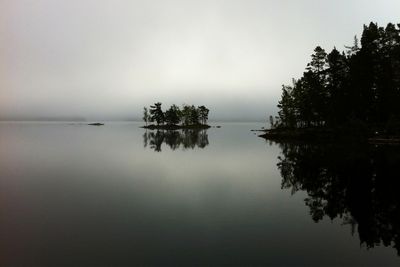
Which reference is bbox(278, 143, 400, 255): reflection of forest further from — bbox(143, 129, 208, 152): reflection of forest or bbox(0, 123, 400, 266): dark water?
bbox(143, 129, 208, 152): reflection of forest

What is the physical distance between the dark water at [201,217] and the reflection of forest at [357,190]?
0.09 m

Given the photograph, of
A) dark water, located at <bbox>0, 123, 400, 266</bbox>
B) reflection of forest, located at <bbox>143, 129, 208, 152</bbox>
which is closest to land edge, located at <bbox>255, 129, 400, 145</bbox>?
reflection of forest, located at <bbox>143, 129, 208, 152</bbox>

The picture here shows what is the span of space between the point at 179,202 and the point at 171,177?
1069cm

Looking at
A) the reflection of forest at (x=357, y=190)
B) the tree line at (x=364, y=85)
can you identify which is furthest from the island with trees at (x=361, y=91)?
the reflection of forest at (x=357, y=190)

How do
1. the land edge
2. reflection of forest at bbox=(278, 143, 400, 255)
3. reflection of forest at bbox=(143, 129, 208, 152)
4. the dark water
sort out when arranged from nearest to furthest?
1. the dark water
2. reflection of forest at bbox=(278, 143, 400, 255)
3. the land edge
4. reflection of forest at bbox=(143, 129, 208, 152)

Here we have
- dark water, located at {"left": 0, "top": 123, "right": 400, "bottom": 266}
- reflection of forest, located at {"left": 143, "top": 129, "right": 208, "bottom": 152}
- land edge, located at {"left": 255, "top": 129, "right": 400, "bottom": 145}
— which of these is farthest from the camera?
reflection of forest, located at {"left": 143, "top": 129, "right": 208, "bottom": 152}

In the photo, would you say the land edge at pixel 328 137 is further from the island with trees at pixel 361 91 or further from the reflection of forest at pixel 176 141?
the reflection of forest at pixel 176 141

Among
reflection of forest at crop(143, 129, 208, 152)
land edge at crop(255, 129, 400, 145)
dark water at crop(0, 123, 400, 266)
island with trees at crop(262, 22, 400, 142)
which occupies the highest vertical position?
island with trees at crop(262, 22, 400, 142)

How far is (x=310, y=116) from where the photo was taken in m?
88.8

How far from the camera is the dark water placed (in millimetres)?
13773

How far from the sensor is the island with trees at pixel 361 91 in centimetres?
6450

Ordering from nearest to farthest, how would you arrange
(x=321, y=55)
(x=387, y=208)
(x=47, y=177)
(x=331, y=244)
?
(x=331, y=244) → (x=387, y=208) → (x=47, y=177) → (x=321, y=55)

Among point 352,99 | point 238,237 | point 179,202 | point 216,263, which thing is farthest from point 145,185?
point 352,99

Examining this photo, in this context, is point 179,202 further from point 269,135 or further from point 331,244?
point 269,135
